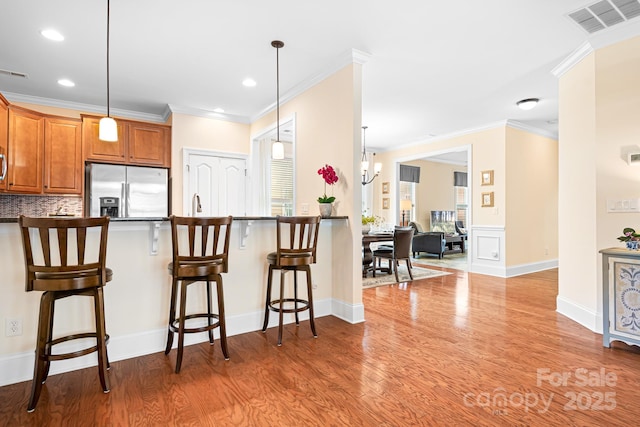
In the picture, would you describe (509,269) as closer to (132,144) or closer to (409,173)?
(409,173)

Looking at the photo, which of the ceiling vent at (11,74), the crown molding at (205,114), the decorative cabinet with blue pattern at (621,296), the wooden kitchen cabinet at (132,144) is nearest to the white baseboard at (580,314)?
the decorative cabinet with blue pattern at (621,296)

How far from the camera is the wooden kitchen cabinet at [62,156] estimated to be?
426 centimetres

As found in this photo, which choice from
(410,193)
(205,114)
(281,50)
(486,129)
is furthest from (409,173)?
(281,50)

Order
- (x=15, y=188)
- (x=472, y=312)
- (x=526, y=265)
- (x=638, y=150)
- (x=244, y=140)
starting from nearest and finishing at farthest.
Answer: (x=638, y=150), (x=472, y=312), (x=15, y=188), (x=244, y=140), (x=526, y=265)

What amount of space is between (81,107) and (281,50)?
11.3ft

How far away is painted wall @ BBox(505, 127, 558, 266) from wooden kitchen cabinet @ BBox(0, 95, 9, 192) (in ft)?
23.5

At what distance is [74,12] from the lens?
103 inches

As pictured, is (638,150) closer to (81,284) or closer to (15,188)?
(81,284)

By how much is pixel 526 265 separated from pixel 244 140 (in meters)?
5.64

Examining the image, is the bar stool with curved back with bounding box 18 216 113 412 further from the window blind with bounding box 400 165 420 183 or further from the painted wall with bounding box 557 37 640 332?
the window blind with bounding box 400 165 420 183

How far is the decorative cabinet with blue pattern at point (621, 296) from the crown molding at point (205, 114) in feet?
16.6

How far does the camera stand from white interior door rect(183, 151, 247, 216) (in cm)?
502

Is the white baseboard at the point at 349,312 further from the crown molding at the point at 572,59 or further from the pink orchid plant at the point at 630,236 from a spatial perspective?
the crown molding at the point at 572,59

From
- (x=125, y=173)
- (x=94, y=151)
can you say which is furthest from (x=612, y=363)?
(x=94, y=151)
